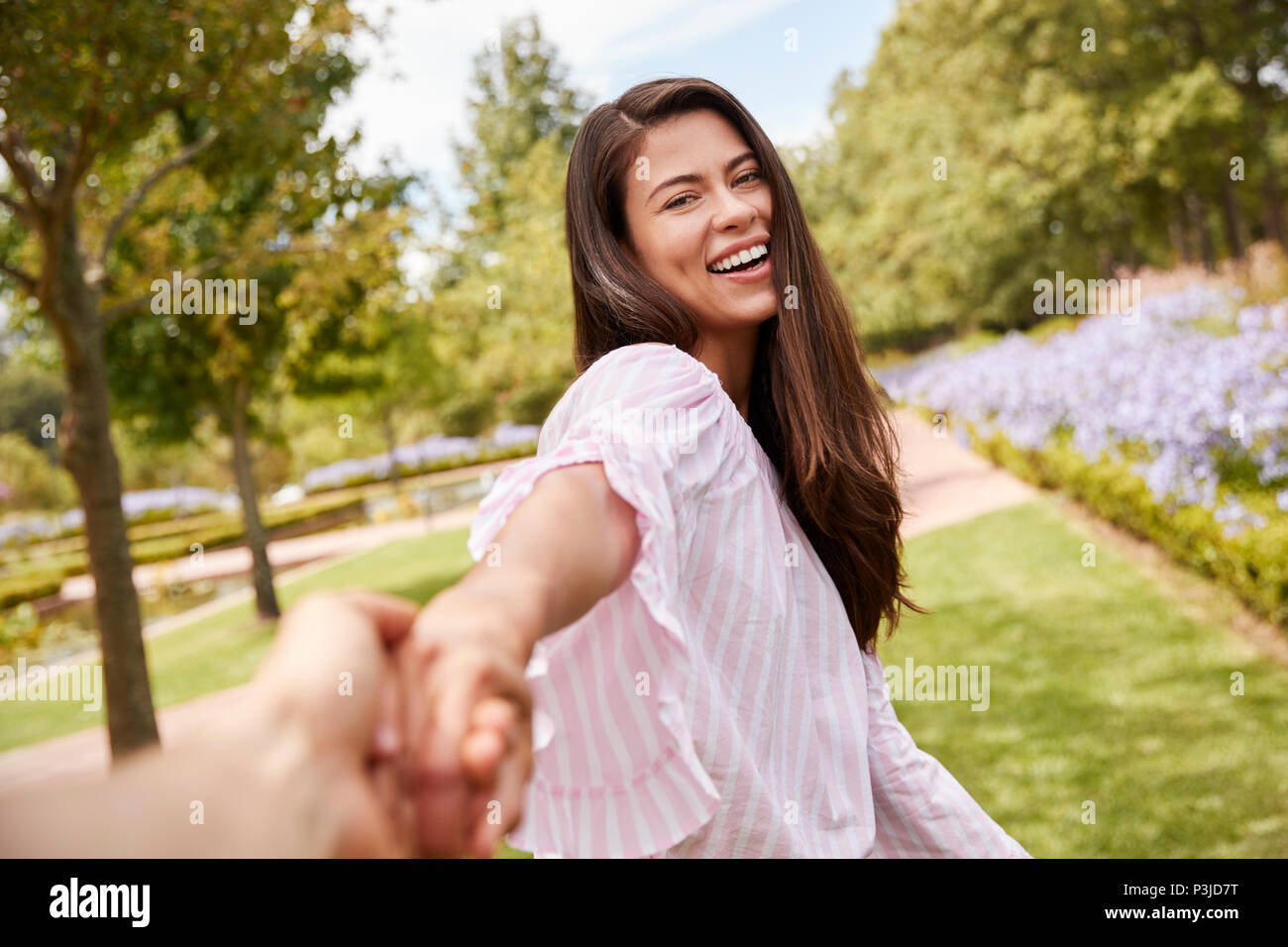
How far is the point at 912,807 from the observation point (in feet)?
5.85

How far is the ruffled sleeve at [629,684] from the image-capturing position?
1217 millimetres

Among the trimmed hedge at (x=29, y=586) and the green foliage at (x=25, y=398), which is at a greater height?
the green foliage at (x=25, y=398)

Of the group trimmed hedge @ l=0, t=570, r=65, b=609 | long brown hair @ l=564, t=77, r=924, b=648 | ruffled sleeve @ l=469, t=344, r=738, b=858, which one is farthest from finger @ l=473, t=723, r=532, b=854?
trimmed hedge @ l=0, t=570, r=65, b=609

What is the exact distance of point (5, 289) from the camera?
9492mm

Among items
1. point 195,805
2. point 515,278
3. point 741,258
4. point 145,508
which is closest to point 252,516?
point 515,278

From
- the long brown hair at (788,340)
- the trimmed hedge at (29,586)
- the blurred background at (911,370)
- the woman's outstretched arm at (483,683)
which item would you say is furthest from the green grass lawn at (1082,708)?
the trimmed hedge at (29,586)

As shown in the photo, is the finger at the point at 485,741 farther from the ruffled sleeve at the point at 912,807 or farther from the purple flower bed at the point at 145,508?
the purple flower bed at the point at 145,508

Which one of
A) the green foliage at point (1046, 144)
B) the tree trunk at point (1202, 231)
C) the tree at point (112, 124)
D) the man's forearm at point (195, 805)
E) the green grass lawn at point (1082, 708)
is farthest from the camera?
the tree trunk at point (1202, 231)

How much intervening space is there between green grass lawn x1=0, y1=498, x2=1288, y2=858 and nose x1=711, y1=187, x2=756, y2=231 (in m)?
3.35

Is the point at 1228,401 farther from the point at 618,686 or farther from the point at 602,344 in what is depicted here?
the point at 618,686

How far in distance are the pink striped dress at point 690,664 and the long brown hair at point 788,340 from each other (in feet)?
0.35

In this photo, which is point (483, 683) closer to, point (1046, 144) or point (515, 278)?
point (515, 278)
